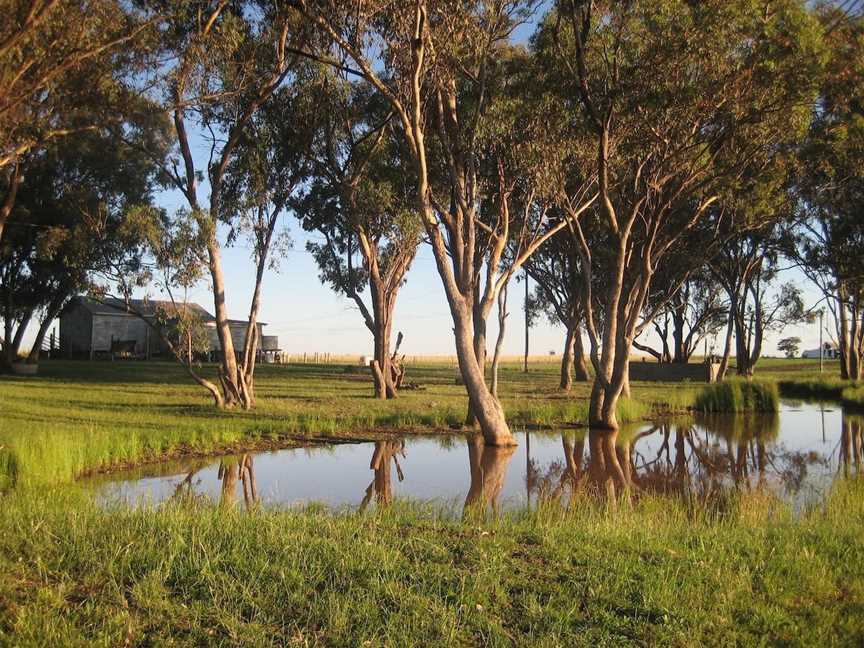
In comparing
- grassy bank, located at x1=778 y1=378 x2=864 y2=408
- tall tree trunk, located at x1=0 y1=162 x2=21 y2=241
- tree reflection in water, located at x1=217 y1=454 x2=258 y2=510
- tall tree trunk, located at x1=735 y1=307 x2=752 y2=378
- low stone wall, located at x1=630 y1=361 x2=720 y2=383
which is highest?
tall tree trunk, located at x1=0 y1=162 x2=21 y2=241

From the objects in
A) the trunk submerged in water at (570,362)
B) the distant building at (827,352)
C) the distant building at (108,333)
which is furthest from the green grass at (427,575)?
the distant building at (827,352)

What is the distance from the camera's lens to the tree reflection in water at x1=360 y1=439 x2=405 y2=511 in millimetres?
11600

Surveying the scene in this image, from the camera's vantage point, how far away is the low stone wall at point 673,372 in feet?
153

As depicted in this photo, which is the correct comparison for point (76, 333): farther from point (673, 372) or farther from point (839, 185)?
point (839, 185)

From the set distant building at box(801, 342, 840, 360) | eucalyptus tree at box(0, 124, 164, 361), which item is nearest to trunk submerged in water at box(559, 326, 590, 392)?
eucalyptus tree at box(0, 124, 164, 361)

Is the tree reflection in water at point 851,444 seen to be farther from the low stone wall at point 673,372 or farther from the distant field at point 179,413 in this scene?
the low stone wall at point 673,372

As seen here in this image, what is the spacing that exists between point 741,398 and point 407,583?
24613 mm

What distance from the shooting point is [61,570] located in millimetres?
6164

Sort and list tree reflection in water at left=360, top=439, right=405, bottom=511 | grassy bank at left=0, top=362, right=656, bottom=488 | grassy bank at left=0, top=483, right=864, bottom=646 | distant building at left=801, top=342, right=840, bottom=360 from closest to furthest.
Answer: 1. grassy bank at left=0, top=483, right=864, bottom=646
2. tree reflection in water at left=360, top=439, right=405, bottom=511
3. grassy bank at left=0, top=362, right=656, bottom=488
4. distant building at left=801, top=342, right=840, bottom=360

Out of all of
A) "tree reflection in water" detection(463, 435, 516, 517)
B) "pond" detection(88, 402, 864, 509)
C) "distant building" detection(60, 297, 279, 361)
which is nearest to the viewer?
"tree reflection in water" detection(463, 435, 516, 517)

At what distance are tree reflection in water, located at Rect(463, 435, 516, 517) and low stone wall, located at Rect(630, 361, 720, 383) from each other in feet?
101

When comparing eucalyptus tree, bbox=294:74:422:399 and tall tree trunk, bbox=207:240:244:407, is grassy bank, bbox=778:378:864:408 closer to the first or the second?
eucalyptus tree, bbox=294:74:422:399

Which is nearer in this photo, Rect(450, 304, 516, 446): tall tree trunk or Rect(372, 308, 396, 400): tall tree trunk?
Rect(450, 304, 516, 446): tall tree trunk

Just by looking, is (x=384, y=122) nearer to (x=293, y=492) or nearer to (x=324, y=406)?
(x=324, y=406)
